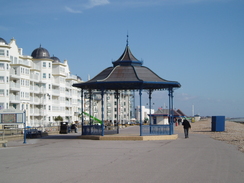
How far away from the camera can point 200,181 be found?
396 inches

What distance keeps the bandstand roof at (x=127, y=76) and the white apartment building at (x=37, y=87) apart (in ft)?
54.9

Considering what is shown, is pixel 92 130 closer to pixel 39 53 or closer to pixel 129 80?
pixel 129 80

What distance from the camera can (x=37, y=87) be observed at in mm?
69312

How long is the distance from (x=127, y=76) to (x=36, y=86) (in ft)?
147

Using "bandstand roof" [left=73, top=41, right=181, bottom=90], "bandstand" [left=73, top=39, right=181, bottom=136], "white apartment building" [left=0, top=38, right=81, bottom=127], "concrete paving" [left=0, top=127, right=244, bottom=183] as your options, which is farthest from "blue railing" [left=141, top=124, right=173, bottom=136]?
"white apartment building" [left=0, top=38, right=81, bottom=127]

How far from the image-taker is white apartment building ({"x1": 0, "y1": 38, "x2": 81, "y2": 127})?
57.8 metres

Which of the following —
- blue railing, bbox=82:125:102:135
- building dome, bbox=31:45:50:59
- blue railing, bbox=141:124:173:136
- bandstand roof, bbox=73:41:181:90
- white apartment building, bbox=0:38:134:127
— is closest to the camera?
bandstand roof, bbox=73:41:181:90

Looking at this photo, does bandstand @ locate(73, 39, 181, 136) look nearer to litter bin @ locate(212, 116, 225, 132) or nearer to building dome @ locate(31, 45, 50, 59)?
litter bin @ locate(212, 116, 225, 132)

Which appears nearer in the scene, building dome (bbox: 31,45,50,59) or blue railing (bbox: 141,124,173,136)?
blue railing (bbox: 141,124,173,136)

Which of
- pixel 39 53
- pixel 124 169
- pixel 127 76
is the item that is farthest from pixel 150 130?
pixel 39 53

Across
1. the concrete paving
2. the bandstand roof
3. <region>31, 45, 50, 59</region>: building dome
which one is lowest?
the concrete paving

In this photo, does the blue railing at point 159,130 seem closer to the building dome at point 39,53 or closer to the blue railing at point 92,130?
the blue railing at point 92,130

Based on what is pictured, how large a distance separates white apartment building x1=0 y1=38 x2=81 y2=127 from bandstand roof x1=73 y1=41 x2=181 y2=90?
99.6ft

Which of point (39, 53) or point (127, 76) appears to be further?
point (39, 53)
